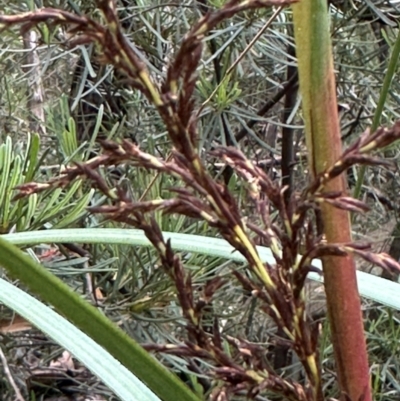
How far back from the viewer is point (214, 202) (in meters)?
0.21

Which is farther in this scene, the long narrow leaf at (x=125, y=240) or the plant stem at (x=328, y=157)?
the long narrow leaf at (x=125, y=240)

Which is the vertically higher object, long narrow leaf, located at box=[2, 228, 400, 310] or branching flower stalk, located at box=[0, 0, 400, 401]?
long narrow leaf, located at box=[2, 228, 400, 310]

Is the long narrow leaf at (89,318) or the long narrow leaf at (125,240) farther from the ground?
the long narrow leaf at (125,240)

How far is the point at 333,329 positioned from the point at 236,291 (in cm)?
69

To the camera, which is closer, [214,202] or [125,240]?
[214,202]

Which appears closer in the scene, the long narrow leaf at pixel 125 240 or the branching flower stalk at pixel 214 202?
the branching flower stalk at pixel 214 202

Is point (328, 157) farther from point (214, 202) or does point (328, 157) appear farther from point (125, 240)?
point (125, 240)

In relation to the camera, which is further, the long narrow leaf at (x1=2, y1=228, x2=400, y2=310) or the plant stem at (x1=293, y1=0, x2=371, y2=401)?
the long narrow leaf at (x1=2, y1=228, x2=400, y2=310)

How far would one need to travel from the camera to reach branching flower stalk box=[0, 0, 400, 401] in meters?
0.20

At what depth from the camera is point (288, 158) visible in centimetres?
105

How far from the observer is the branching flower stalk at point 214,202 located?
0.20 meters

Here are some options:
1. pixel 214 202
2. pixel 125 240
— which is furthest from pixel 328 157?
pixel 125 240

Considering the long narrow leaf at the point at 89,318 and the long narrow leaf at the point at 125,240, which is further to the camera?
the long narrow leaf at the point at 125,240

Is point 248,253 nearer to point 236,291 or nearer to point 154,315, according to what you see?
point 154,315
